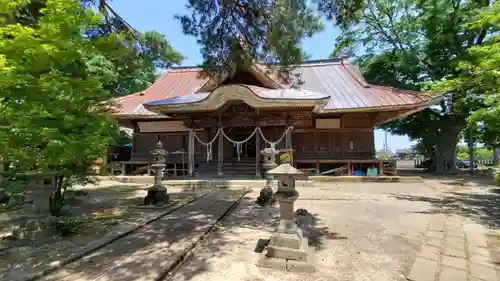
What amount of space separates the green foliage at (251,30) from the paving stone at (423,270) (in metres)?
5.78

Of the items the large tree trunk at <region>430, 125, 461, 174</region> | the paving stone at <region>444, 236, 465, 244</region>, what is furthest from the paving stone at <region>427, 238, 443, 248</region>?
the large tree trunk at <region>430, 125, 461, 174</region>

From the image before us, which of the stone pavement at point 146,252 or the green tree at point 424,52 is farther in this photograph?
the green tree at point 424,52

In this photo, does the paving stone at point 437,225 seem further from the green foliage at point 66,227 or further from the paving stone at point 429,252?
the green foliage at point 66,227

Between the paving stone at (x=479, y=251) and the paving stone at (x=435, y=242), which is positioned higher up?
the paving stone at (x=435, y=242)

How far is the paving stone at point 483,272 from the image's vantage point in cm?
348

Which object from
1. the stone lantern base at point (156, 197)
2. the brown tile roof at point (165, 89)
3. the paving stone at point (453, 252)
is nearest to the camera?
the paving stone at point (453, 252)

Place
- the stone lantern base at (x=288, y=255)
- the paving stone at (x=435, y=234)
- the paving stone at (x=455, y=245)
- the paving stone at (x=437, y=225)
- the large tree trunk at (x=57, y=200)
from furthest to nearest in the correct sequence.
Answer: the paving stone at (x=437, y=225), the large tree trunk at (x=57, y=200), the paving stone at (x=435, y=234), the paving stone at (x=455, y=245), the stone lantern base at (x=288, y=255)

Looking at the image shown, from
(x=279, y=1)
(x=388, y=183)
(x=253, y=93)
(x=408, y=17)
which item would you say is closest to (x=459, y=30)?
(x=408, y=17)

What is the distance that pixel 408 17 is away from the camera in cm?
2245

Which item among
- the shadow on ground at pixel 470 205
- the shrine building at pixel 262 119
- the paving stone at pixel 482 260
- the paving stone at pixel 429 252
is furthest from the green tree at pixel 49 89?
the shrine building at pixel 262 119

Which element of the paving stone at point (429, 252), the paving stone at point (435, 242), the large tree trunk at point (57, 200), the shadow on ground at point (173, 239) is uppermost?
the large tree trunk at point (57, 200)

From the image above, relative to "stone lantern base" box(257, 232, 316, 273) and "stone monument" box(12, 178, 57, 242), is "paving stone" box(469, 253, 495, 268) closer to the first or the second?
"stone lantern base" box(257, 232, 316, 273)

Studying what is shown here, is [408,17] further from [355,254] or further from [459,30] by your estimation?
[355,254]

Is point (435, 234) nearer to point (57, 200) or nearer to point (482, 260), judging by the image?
point (482, 260)
